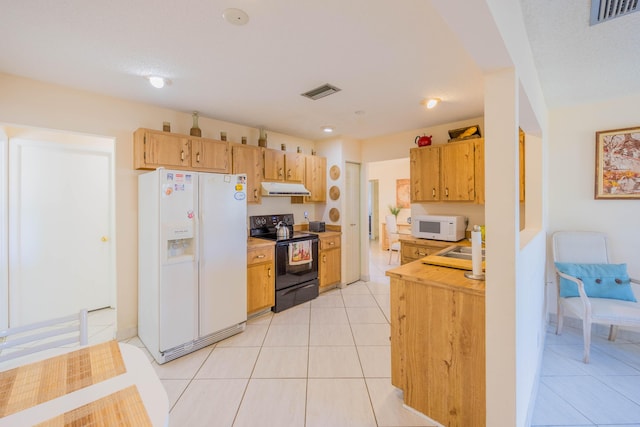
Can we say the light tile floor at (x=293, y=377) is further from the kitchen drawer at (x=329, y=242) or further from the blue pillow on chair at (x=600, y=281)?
the blue pillow on chair at (x=600, y=281)

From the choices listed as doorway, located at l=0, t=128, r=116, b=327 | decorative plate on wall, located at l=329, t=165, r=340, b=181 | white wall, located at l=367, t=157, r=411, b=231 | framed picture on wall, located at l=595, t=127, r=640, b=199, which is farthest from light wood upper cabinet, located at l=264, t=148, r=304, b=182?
white wall, located at l=367, t=157, r=411, b=231

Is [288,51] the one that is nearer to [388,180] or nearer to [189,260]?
[189,260]

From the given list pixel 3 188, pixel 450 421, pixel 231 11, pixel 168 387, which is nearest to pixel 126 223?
pixel 3 188

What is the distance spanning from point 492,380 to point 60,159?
4645 mm

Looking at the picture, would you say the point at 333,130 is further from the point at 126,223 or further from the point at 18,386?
the point at 18,386

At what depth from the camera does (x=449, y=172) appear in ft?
11.2

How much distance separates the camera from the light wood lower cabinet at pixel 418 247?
3.38 m

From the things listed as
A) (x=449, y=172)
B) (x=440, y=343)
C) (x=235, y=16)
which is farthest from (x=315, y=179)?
(x=440, y=343)

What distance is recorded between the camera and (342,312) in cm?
338

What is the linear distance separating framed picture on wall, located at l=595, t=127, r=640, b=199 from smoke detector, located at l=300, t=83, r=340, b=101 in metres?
2.90

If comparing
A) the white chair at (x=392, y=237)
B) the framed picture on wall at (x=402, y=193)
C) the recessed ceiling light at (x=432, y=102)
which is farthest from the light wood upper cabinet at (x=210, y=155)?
the framed picture on wall at (x=402, y=193)

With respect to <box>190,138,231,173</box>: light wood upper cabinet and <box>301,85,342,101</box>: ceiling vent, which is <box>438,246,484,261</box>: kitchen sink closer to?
<box>301,85,342,101</box>: ceiling vent

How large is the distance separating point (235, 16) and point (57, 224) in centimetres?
332

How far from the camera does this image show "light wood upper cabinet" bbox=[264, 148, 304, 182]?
3658 mm
